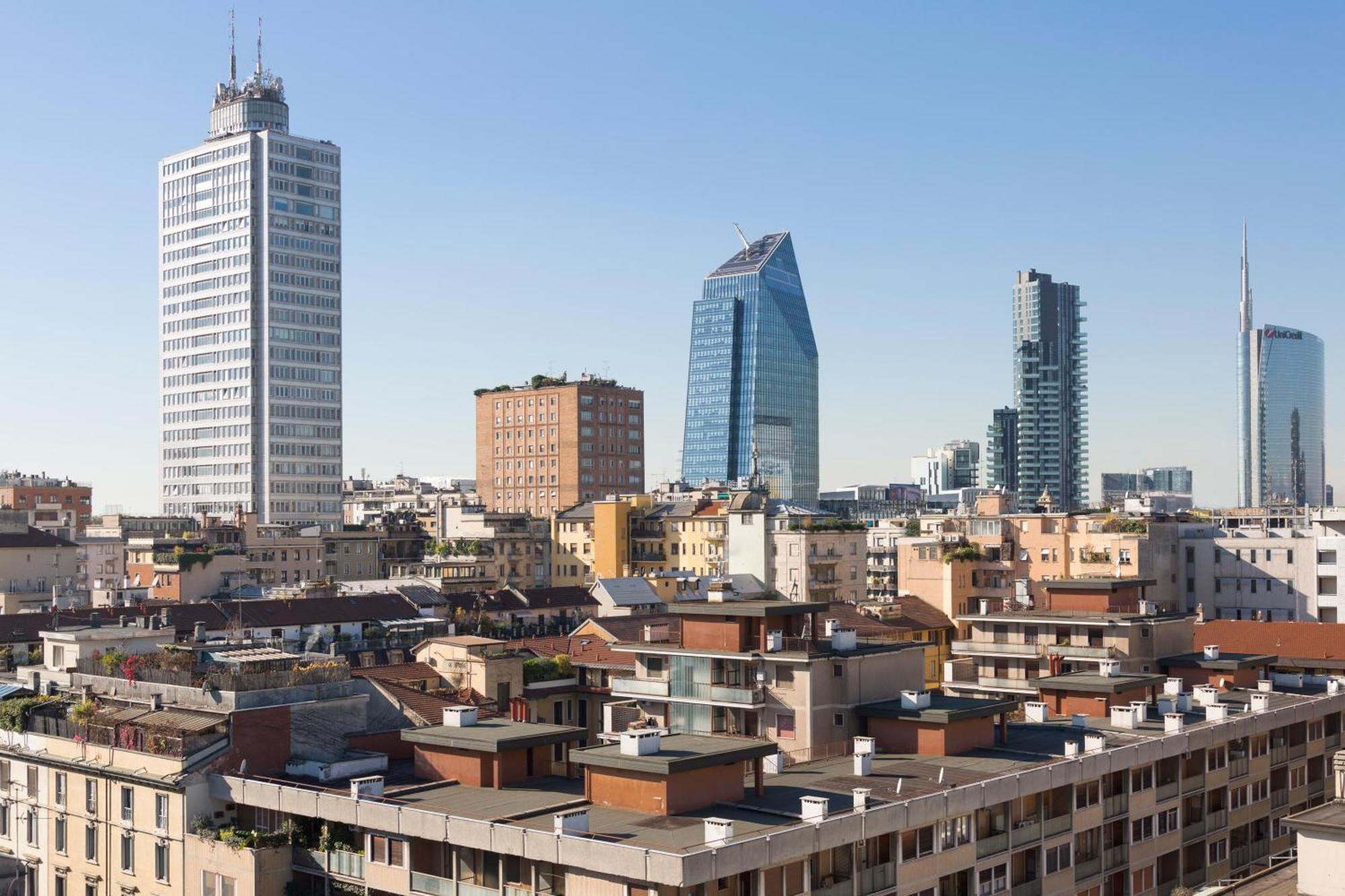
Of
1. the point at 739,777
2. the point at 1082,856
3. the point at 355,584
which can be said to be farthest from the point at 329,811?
the point at 355,584

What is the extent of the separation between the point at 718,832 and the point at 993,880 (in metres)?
14.5

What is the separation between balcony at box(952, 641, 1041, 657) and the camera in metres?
84.6

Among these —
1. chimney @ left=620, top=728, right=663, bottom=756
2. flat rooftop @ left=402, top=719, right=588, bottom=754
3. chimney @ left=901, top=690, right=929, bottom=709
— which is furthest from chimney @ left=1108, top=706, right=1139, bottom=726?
chimney @ left=620, top=728, right=663, bottom=756

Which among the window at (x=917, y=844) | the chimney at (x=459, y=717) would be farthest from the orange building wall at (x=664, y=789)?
the chimney at (x=459, y=717)

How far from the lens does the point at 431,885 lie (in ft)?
141

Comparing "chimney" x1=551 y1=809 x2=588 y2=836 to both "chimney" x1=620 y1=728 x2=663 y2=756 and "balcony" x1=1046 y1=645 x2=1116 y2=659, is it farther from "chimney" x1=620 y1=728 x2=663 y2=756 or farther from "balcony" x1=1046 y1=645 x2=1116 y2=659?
"balcony" x1=1046 y1=645 x2=1116 y2=659

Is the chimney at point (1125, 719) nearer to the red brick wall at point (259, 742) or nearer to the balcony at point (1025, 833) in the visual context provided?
the balcony at point (1025, 833)

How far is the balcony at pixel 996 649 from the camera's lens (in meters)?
84.6

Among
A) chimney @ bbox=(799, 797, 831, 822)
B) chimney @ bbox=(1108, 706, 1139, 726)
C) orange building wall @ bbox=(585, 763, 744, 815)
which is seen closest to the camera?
chimney @ bbox=(799, 797, 831, 822)

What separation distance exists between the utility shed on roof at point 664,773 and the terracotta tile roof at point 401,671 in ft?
90.9

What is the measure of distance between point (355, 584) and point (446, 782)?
107 meters

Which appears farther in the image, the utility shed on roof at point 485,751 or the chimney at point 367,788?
the utility shed on roof at point 485,751

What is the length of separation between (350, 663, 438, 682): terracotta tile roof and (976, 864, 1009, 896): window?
32488 mm

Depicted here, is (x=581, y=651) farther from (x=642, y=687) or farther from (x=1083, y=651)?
(x=1083, y=651)
